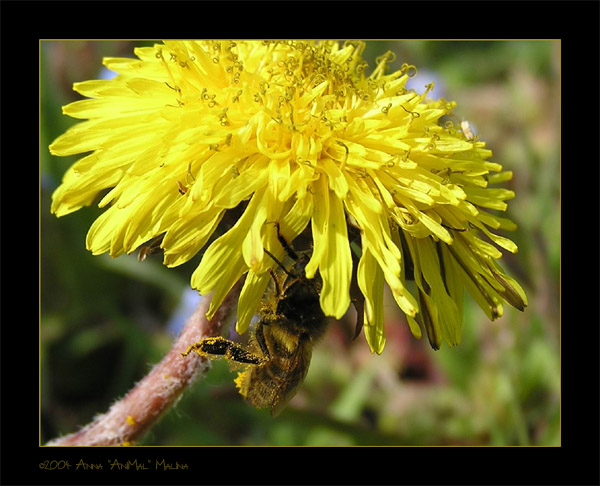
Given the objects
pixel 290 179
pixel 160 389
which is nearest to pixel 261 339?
pixel 160 389

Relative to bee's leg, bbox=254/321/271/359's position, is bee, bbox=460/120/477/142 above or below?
above

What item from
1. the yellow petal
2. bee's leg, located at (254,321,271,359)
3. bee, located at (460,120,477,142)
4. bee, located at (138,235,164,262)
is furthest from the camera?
bee, located at (460,120,477,142)

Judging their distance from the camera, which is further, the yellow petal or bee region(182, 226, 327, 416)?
bee region(182, 226, 327, 416)

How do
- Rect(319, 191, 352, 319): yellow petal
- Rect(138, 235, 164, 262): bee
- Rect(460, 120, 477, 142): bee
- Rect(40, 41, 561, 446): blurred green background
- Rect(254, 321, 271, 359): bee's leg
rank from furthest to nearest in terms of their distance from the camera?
Rect(40, 41, 561, 446): blurred green background, Rect(460, 120, 477, 142): bee, Rect(254, 321, 271, 359): bee's leg, Rect(138, 235, 164, 262): bee, Rect(319, 191, 352, 319): yellow petal

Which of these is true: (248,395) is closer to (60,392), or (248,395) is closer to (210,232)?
(210,232)

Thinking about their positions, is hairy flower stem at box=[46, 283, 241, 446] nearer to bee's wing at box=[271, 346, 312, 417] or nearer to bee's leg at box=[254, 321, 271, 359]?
bee's leg at box=[254, 321, 271, 359]

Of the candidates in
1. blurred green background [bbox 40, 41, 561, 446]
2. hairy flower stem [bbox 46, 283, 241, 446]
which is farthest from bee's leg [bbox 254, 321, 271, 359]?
blurred green background [bbox 40, 41, 561, 446]

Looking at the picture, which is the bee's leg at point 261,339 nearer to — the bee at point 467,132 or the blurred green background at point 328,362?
the bee at point 467,132

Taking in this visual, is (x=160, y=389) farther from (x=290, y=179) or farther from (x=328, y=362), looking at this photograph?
(x=328, y=362)
